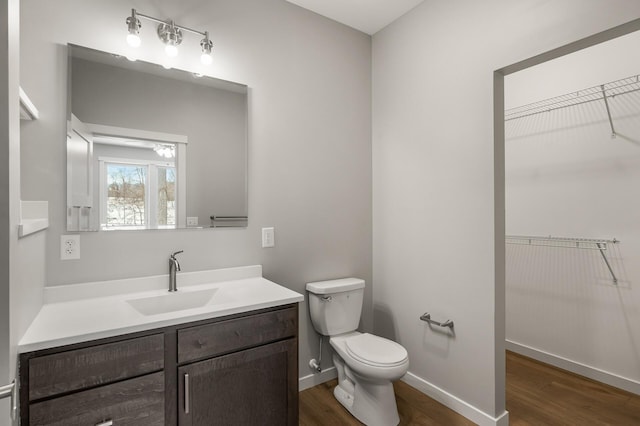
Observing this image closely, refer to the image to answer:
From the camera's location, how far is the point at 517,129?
2.91 m

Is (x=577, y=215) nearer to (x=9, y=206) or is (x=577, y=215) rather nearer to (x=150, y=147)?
(x=150, y=147)

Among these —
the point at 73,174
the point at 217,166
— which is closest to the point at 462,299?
the point at 217,166

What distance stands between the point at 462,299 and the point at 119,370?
5.94 ft

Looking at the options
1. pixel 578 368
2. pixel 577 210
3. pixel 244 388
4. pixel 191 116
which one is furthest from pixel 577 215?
pixel 191 116

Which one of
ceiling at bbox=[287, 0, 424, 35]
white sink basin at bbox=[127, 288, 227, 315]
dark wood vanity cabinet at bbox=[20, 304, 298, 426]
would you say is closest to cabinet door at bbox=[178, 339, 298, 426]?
dark wood vanity cabinet at bbox=[20, 304, 298, 426]

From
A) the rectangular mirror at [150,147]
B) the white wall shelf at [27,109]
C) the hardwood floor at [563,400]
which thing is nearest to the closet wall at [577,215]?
the hardwood floor at [563,400]

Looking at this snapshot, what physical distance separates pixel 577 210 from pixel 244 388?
263 centimetres

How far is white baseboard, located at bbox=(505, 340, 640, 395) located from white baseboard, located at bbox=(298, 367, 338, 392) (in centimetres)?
166

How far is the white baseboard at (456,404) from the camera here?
1.89m

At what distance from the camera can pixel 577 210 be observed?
8.29 feet

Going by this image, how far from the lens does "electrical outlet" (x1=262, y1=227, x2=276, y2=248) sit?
2164 mm

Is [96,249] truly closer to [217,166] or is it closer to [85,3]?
[217,166]

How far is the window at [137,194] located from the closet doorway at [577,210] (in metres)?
1.85

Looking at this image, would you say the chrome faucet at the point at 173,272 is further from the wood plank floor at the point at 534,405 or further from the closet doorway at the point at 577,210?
the closet doorway at the point at 577,210
